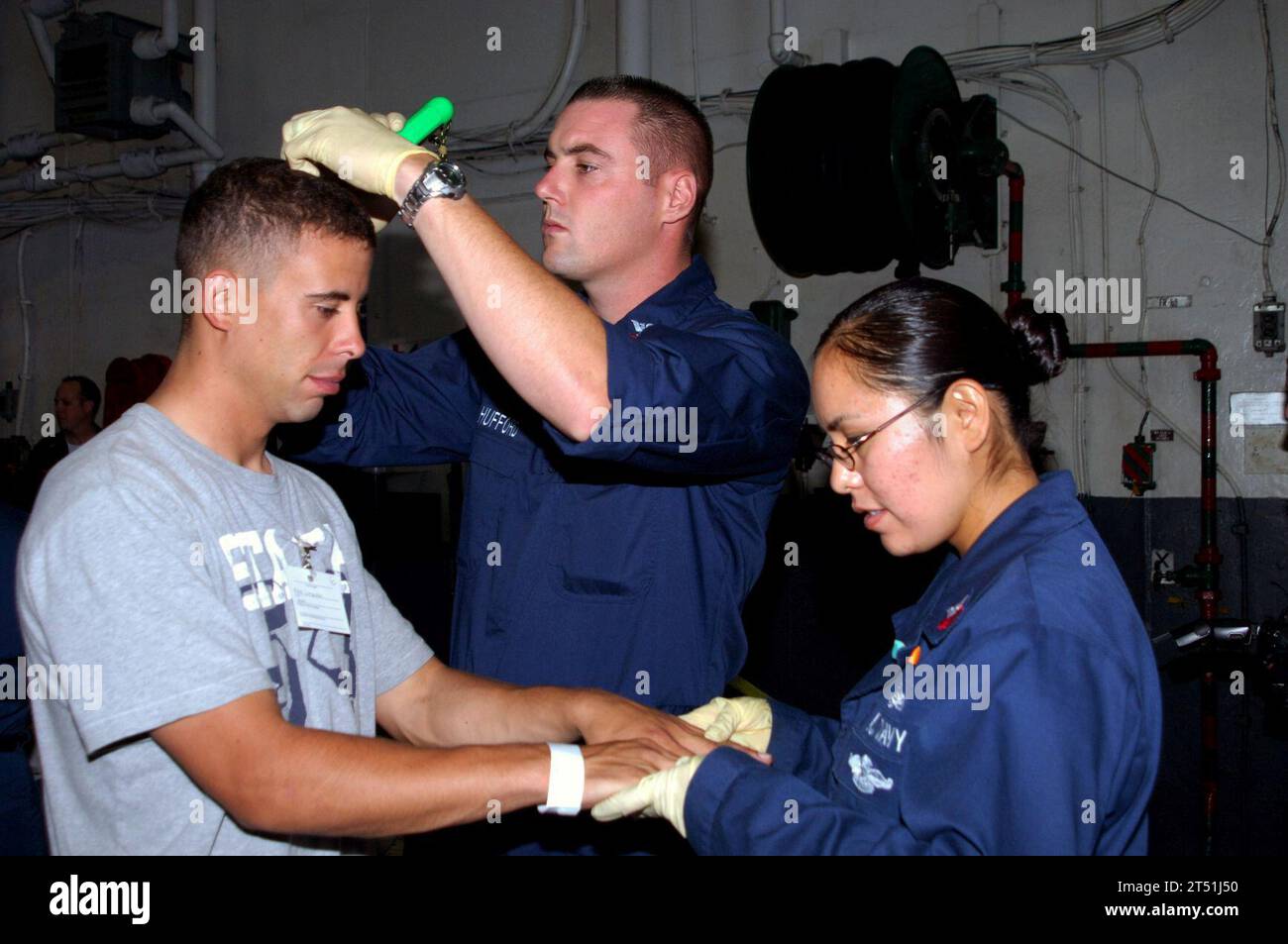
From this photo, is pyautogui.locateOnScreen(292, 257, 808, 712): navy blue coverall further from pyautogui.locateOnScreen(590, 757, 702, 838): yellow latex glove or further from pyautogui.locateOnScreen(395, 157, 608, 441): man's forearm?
pyautogui.locateOnScreen(590, 757, 702, 838): yellow latex glove

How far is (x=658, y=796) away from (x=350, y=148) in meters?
1.04

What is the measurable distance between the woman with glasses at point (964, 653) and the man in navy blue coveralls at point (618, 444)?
9.1 inches

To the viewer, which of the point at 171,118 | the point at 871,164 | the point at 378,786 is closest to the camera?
the point at 378,786

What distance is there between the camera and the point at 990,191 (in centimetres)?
393

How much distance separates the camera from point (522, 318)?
1337 millimetres

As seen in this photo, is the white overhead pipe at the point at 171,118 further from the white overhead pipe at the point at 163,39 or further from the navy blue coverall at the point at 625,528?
the navy blue coverall at the point at 625,528

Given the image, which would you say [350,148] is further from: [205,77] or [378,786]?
[205,77]

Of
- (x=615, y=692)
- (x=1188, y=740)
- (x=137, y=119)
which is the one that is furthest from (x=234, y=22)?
(x=1188, y=740)

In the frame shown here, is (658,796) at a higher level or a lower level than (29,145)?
lower

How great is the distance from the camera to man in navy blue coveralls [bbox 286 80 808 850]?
4.96 ft

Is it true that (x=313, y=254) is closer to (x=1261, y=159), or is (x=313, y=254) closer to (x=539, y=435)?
(x=539, y=435)

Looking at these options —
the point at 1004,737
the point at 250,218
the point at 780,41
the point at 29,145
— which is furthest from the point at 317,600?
the point at 29,145

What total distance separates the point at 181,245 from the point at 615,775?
0.98 metres

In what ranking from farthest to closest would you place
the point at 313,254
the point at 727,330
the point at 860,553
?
the point at 860,553
the point at 727,330
the point at 313,254
